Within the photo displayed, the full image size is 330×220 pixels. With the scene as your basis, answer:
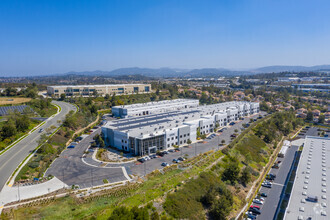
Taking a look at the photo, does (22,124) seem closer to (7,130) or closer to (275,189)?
(7,130)

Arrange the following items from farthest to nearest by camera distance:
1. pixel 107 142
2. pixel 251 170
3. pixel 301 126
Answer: pixel 301 126 → pixel 107 142 → pixel 251 170

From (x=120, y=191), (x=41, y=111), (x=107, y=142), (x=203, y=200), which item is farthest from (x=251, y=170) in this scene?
(x=41, y=111)

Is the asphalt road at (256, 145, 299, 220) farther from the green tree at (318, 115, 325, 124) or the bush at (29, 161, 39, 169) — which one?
the green tree at (318, 115, 325, 124)

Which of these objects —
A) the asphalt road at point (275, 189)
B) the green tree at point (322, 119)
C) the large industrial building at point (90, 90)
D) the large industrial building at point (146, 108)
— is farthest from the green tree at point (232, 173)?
the large industrial building at point (90, 90)

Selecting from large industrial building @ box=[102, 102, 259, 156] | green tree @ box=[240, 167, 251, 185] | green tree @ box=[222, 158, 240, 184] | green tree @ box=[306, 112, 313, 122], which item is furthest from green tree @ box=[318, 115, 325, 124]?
green tree @ box=[222, 158, 240, 184]

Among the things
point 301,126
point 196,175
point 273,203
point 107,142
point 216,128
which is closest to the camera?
point 273,203

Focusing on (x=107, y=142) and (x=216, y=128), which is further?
(x=216, y=128)

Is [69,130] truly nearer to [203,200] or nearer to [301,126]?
[203,200]

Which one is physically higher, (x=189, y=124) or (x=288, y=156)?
(x=189, y=124)
